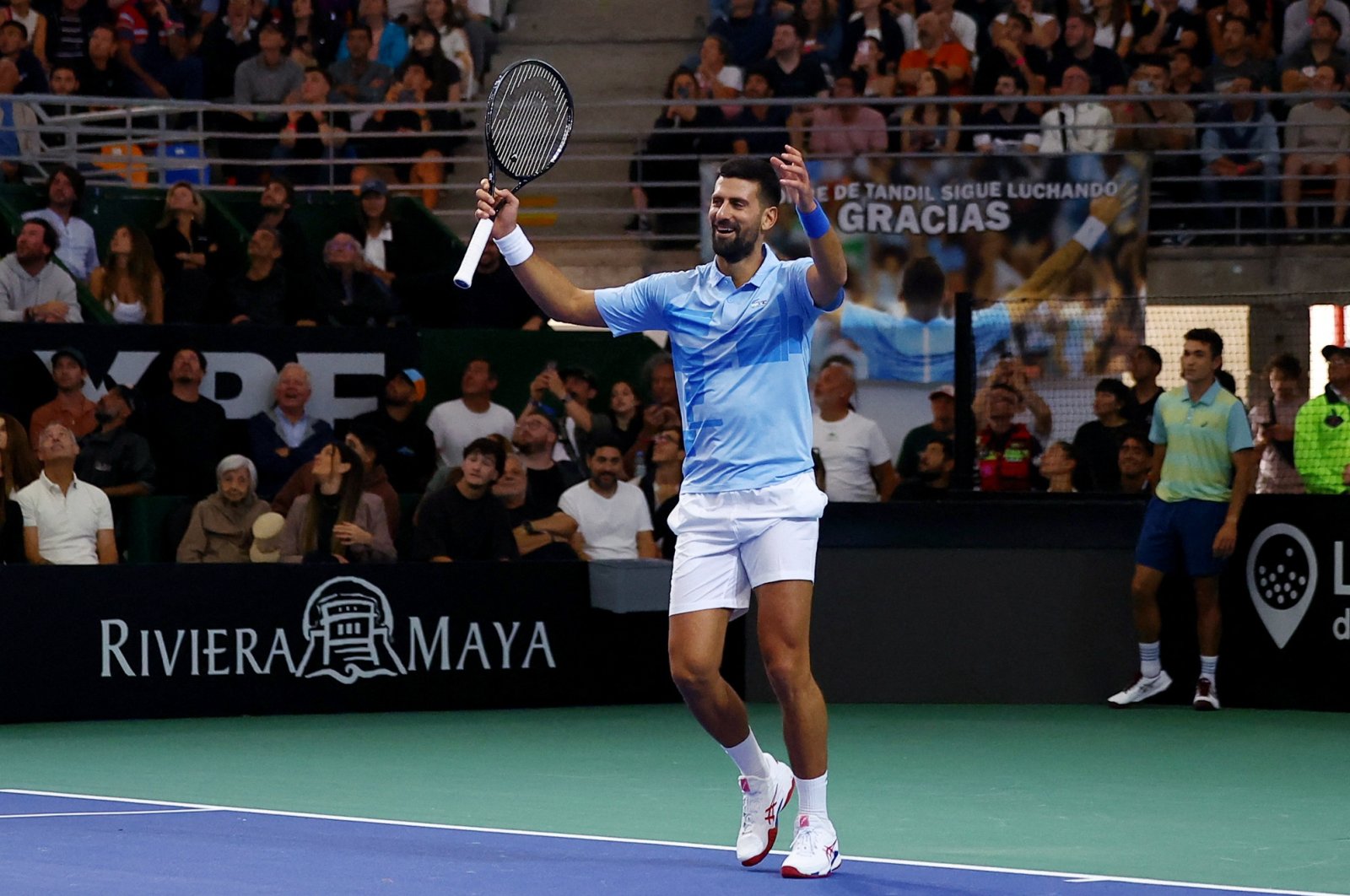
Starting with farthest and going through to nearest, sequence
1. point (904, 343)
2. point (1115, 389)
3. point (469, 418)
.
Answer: point (904, 343) < point (469, 418) < point (1115, 389)

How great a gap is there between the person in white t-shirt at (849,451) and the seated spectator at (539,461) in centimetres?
163

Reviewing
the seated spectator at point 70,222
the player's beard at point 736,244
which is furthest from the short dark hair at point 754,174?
the seated spectator at point 70,222

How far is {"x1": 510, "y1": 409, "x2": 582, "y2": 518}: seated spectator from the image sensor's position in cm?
1289

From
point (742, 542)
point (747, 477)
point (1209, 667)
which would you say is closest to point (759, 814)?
point (742, 542)

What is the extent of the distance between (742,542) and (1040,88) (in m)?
11.8

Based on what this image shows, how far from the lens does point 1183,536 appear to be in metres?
11.9

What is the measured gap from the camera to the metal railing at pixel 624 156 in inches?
606

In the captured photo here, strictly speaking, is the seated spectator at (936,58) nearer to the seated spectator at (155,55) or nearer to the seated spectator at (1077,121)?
the seated spectator at (1077,121)

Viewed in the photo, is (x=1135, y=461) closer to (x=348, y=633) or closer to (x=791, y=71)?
Answer: (x=348, y=633)

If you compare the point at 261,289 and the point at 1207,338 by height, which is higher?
the point at 261,289

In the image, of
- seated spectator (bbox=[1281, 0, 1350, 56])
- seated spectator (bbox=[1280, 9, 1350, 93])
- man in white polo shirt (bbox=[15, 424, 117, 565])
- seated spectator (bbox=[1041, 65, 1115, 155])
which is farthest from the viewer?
seated spectator (bbox=[1281, 0, 1350, 56])

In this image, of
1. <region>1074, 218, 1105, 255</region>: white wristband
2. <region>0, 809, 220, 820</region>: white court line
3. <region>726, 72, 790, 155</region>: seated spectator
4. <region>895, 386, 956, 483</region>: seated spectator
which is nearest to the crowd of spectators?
<region>726, 72, 790, 155</region>: seated spectator

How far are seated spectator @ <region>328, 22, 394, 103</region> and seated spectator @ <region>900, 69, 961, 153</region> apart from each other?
14.4 ft

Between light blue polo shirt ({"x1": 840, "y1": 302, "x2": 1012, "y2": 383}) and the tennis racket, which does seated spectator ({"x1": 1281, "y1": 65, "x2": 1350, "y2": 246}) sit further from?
the tennis racket
